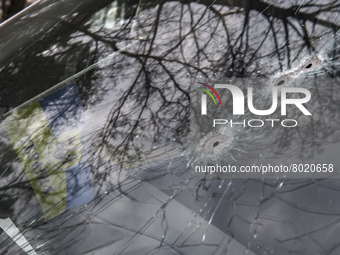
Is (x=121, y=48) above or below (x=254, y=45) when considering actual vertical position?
above

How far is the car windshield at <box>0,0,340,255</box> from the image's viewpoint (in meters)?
1.31

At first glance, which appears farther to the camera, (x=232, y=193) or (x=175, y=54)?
(x=175, y=54)

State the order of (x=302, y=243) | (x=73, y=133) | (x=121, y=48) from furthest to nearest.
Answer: (x=121, y=48), (x=73, y=133), (x=302, y=243)

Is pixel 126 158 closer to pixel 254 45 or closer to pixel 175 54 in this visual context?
pixel 175 54

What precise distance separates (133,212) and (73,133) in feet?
1.16

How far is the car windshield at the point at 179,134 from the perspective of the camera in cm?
131

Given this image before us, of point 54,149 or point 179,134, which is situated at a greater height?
point 54,149

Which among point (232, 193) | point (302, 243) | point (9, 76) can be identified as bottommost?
point (302, 243)

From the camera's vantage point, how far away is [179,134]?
56.0 inches

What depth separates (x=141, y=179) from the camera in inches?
53.6

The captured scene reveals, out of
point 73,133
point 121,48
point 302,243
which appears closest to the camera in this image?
point 302,243

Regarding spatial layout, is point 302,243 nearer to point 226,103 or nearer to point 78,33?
point 226,103

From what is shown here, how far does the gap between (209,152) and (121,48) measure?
20.8 inches

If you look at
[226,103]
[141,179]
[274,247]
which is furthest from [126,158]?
[274,247]
